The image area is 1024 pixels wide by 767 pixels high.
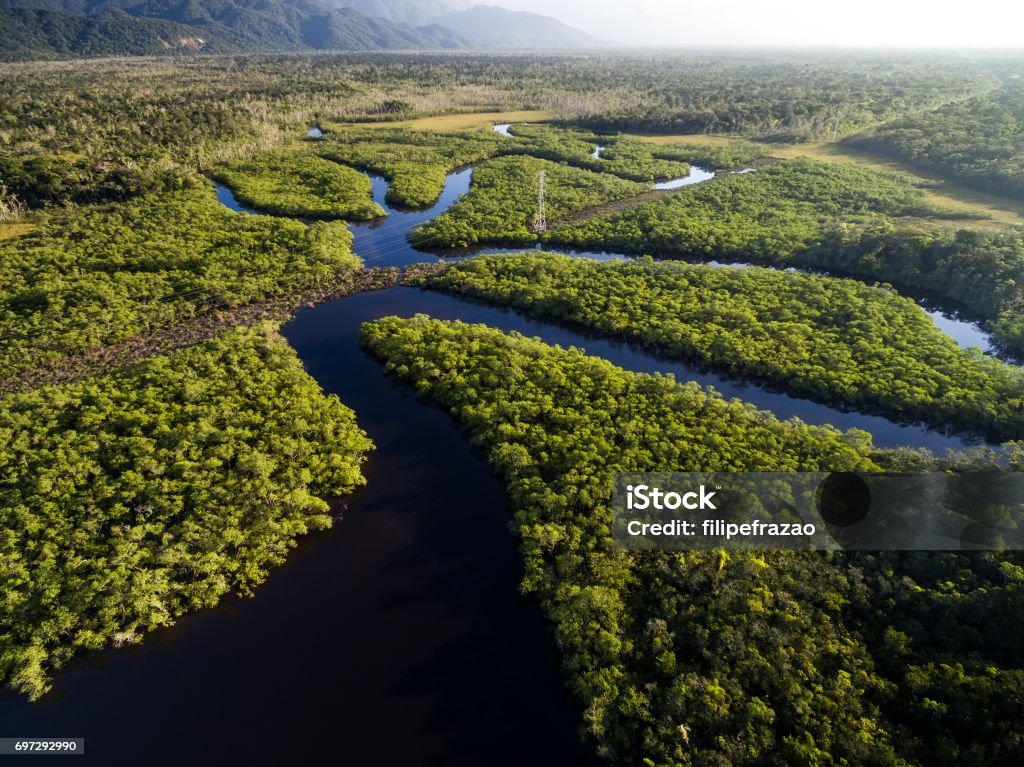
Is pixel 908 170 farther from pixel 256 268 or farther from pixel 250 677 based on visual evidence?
pixel 250 677

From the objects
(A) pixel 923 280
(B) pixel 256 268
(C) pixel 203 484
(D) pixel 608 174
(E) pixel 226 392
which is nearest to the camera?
(C) pixel 203 484

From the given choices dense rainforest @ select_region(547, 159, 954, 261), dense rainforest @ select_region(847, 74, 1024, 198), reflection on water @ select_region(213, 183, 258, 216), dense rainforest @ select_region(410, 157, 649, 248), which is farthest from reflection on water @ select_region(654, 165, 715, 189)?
reflection on water @ select_region(213, 183, 258, 216)

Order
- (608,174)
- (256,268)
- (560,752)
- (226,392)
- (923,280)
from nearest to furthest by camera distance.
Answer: (560,752), (226,392), (923,280), (256,268), (608,174)

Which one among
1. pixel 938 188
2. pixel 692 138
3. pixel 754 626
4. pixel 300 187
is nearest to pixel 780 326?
pixel 754 626

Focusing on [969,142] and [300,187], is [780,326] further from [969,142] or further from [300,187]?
[969,142]

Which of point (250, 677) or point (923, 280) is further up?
point (923, 280)

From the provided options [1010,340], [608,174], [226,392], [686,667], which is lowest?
[686,667]

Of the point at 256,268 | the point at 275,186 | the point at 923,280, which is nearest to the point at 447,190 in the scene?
the point at 275,186

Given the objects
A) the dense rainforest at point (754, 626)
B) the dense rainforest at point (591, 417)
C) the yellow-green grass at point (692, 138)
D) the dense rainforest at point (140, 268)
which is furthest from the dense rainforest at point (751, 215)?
the yellow-green grass at point (692, 138)
